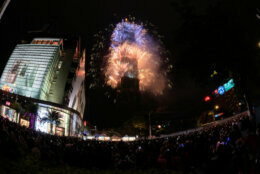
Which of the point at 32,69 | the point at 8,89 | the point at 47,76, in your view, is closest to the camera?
the point at 8,89

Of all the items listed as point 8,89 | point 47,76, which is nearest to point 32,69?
point 47,76

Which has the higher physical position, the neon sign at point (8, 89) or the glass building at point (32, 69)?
the glass building at point (32, 69)

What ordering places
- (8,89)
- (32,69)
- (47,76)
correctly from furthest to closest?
1. (32,69)
2. (47,76)
3. (8,89)

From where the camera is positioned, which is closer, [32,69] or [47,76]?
[47,76]

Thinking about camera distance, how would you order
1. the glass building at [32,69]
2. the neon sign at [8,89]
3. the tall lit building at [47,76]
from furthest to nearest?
the glass building at [32,69] → the tall lit building at [47,76] → the neon sign at [8,89]

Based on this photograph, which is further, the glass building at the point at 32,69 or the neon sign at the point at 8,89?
the glass building at the point at 32,69

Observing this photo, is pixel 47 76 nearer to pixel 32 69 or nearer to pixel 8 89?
pixel 32 69

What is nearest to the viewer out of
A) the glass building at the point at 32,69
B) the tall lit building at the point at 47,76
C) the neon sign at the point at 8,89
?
the neon sign at the point at 8,89

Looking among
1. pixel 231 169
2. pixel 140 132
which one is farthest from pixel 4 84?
pixel 231 169

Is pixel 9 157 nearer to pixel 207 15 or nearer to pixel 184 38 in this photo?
pixel 184 38
